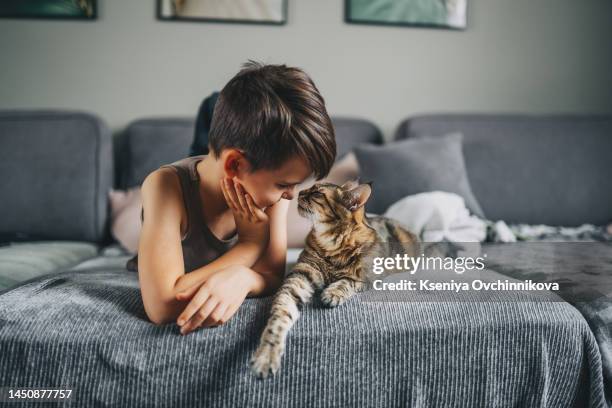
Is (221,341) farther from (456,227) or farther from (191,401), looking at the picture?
(456,227)

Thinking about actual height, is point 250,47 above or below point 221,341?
above

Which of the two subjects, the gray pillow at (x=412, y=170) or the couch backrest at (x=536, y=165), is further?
the couch backrest at (x=536, y=165)

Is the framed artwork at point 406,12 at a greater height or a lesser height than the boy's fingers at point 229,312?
greater

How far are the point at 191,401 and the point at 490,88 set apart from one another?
1887mm

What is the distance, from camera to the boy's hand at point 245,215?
824 mm

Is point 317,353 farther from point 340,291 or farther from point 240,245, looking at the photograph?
point 240,245

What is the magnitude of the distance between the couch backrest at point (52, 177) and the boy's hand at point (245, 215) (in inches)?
36.9

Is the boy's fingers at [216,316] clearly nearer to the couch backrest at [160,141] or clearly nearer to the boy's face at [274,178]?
the boy's face at [274,178]

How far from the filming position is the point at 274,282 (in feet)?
2.99

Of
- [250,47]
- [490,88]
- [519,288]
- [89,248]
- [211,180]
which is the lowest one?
[89,248]

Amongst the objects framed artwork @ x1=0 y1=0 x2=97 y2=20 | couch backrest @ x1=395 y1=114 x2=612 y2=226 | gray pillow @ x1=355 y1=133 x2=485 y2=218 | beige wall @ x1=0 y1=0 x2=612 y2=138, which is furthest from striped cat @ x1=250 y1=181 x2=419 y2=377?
framed artwork @ x1=0 y1=0 x2=97 y2=20

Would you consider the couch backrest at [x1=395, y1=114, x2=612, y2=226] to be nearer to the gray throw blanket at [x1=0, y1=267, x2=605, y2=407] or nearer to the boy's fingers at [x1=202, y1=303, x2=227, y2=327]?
the gray throw blanket at [x1=0, y1=267, x2=605, y2=407]

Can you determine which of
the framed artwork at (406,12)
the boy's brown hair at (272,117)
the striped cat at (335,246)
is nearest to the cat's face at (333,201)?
the striped cat at (335,246)

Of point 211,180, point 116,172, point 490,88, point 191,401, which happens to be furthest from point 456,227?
point 116,172
